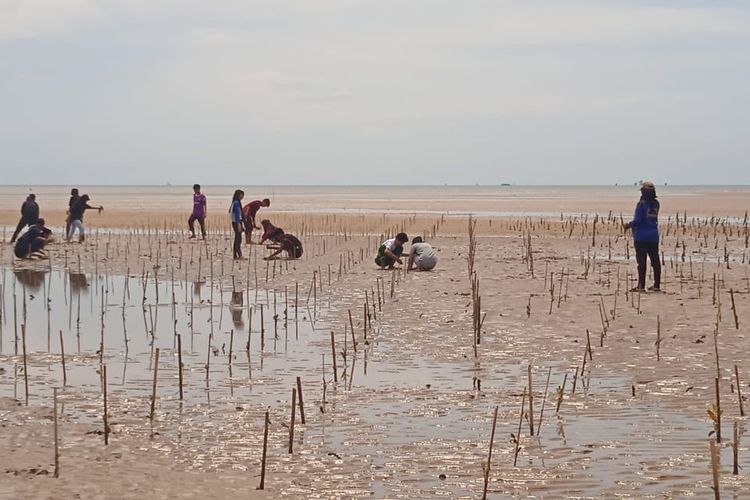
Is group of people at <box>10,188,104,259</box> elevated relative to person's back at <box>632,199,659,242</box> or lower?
lower

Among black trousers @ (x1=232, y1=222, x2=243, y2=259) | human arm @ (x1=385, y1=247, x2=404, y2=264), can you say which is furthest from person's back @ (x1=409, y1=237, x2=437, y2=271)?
black trousers @ (x1=232, y1=222, x2=243, y2=259)

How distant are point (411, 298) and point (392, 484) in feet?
31.5

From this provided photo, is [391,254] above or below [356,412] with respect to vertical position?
above

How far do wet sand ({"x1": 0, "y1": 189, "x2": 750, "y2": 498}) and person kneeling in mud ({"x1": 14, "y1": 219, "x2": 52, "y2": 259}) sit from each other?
13.7ft

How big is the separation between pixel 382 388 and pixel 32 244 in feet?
51.1

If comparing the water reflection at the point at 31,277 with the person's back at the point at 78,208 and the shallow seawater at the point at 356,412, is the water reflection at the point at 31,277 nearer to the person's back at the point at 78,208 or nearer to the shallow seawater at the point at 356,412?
the shallow seawater at the point at 356,412

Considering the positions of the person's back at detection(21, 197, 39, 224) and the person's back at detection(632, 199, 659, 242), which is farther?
the person's back at detection(21, 197, 39, 224)

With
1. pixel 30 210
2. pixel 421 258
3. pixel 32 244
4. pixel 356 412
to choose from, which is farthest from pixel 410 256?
pixel 356 412

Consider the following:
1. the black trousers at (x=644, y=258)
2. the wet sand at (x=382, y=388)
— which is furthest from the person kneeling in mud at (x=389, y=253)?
the black trousers at (x=644, y=258)

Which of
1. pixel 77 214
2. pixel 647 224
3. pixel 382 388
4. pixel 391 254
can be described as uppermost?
pixel 647 224

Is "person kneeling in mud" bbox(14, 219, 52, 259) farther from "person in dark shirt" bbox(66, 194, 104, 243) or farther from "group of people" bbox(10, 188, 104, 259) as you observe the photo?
"person in dark shirt" bbox(66, 194, 104, 243)

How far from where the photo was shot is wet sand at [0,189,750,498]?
6.39 m

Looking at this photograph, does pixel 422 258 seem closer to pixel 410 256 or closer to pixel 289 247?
pixel 410 256

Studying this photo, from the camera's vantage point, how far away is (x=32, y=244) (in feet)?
74.5
